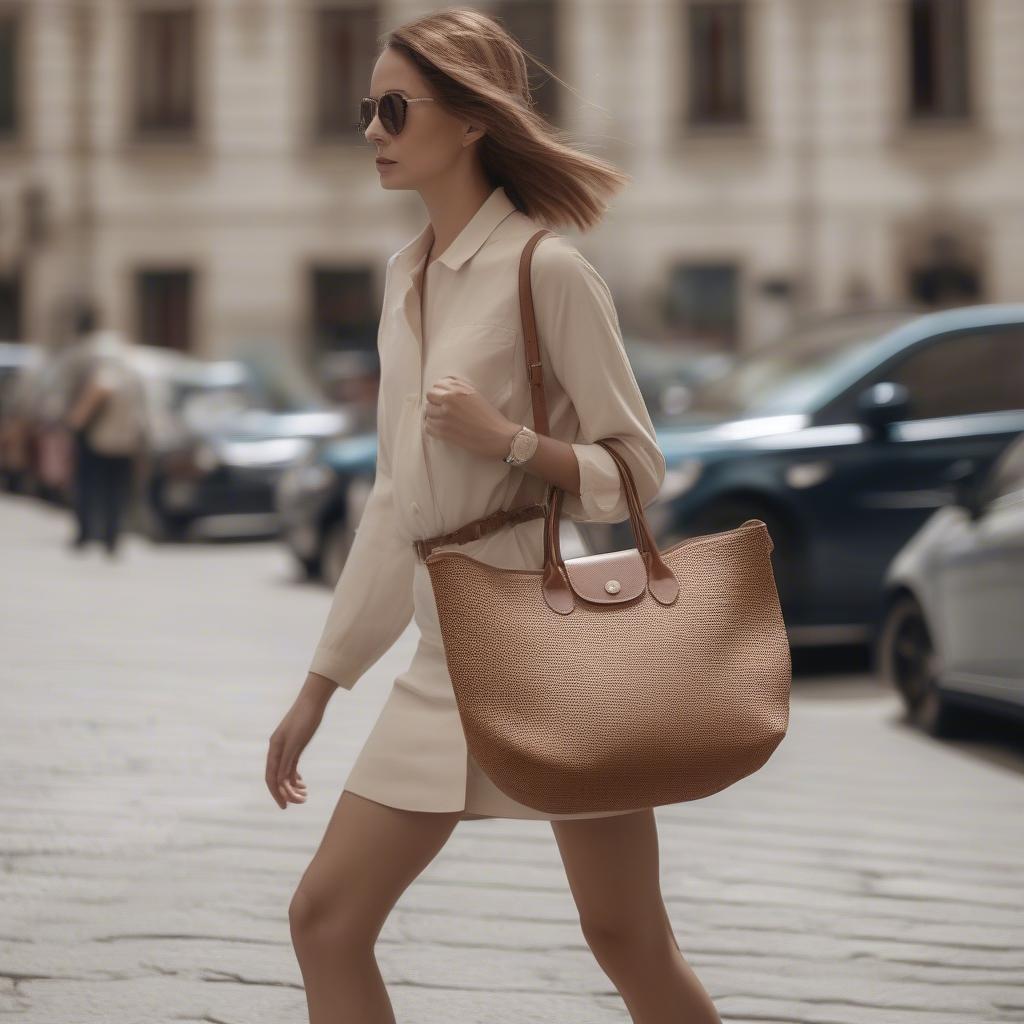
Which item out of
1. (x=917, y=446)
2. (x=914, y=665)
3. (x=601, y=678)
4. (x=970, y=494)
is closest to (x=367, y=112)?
(x=601, y=678)

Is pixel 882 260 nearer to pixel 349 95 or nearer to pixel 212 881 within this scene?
pixel 349 95

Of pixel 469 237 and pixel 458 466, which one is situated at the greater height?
pixel 469 237

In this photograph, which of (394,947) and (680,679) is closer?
(680,679)

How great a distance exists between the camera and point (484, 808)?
109 inches

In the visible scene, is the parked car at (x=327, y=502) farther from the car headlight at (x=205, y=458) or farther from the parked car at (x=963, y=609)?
the parked car at (x=963, y=609)

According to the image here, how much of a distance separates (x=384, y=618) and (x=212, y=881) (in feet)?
7.51

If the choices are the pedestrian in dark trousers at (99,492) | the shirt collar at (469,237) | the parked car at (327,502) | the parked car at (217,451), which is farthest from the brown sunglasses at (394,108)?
the parked car at (217,451)

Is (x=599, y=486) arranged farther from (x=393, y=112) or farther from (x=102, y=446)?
(x=102, y=446)

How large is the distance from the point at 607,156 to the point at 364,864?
28.6 m

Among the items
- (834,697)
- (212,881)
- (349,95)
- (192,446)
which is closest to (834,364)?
(834,697)

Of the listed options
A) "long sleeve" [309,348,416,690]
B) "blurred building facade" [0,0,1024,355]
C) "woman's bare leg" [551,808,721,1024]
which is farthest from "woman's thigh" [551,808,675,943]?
"blurred building facade" [0,0,1024,355]

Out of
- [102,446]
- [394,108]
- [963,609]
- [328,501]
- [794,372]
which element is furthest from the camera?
[102,446]

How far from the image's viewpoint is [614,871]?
9.22ft

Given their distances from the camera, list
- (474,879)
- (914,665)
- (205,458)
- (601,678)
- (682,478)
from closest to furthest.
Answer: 1. (601,678)
2. (474,879)
3. (914,665)
4. (682,478)
5. (205,458)
